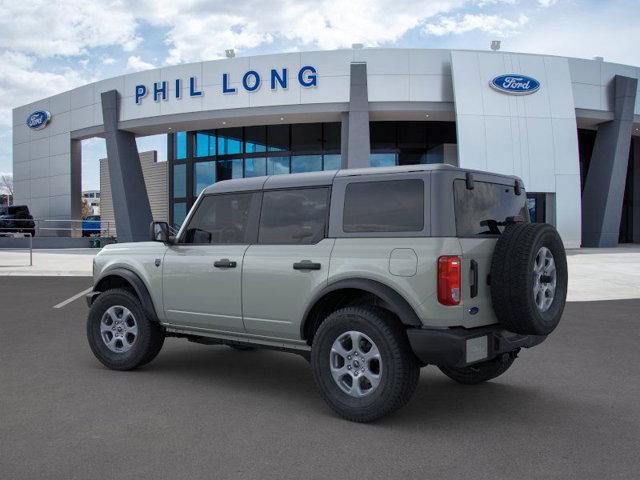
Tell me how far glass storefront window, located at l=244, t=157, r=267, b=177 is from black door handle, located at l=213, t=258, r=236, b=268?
1096 inches

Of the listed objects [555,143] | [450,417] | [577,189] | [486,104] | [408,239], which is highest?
[486,104]

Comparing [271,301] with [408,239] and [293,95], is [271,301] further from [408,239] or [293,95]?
[293,95]

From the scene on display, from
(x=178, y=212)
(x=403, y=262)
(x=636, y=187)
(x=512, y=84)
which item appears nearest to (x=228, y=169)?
(x=178, y=212)

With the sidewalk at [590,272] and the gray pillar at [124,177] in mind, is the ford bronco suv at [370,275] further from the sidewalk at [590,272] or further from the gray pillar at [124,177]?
the gray pillar at [124,177]

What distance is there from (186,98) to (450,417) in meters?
25.9

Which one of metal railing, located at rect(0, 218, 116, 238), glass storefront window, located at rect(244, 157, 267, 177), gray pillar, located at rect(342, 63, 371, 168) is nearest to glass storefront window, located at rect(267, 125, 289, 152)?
glass storefront window, located at rect(244, 157, 267, 177)

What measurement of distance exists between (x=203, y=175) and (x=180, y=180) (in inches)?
80.1

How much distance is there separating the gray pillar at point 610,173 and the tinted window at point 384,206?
1085 inches

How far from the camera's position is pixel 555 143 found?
26.1m

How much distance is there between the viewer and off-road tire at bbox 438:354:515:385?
5.20 metres

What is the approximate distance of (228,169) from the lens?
3400cm

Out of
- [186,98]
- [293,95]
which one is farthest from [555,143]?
[186,98]

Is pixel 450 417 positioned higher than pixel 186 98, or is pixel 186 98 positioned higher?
pixel 186 98

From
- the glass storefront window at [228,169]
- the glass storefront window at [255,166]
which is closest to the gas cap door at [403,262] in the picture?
the glass storefront window at [255,166]
